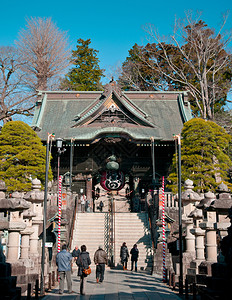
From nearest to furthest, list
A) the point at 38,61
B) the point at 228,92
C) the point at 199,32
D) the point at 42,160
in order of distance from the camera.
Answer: the point at 42,160 → the point at 199,32 → the point at 228,92 → the point at 38,61

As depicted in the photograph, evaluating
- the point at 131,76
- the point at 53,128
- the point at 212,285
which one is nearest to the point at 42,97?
the point at 53,128

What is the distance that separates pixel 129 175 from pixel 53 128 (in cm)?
796

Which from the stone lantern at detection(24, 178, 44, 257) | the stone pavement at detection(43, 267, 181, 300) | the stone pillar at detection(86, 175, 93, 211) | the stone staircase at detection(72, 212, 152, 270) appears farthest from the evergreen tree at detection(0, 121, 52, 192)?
the stone pavement at detection(43, 267, 181, 300)

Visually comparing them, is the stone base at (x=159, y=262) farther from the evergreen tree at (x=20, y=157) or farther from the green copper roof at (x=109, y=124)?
the green copper roof at (x=109, y=124)

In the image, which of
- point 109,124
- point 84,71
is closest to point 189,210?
point 109,124

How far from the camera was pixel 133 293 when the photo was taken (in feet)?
46.4

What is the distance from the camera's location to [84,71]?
57.0 meters

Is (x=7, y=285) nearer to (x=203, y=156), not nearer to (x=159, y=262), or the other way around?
(x=159, y=262)

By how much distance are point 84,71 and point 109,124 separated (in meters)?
23.8

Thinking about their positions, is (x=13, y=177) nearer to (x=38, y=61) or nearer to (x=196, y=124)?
(x=196, y=124)

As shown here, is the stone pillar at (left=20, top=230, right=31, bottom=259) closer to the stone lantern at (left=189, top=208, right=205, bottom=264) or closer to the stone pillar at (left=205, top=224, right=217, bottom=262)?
the stone lantern at (left=189, top=208, right=205, bottom=264)

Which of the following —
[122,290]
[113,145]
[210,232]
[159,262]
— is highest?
[113,145]

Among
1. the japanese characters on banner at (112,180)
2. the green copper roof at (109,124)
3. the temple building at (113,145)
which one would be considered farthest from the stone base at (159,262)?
the japanese characters on banner at (112,180)

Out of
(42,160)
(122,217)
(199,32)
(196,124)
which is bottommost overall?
(122,217)
